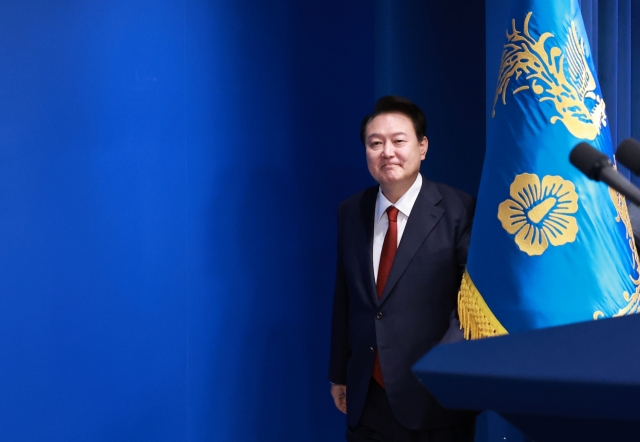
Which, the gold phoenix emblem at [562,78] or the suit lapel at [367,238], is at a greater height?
the gold phoenix emblem at [562,78]

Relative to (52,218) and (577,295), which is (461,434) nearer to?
(577,295)

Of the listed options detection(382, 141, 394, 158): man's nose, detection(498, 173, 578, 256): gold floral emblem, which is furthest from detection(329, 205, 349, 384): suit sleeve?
detection(498, 173, 578, 256): gold floral emblem

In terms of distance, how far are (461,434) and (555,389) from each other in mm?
1548

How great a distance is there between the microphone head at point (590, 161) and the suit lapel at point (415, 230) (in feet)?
4.02

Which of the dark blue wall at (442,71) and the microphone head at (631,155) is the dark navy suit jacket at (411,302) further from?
the microphone head at (631,155)

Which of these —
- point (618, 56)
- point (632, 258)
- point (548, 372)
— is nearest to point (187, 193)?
point (632, 258)

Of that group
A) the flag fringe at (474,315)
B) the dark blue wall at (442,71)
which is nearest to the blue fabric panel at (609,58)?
the dark blue wall at (442,71)

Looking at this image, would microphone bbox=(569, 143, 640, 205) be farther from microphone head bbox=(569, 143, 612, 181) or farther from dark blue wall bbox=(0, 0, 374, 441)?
dark blue wall bbox=(0, 0, 374, 441)

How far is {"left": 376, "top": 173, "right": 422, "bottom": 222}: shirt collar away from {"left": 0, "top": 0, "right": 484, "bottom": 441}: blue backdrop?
54cm

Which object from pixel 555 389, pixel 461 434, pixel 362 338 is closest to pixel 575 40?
pixel 362 338

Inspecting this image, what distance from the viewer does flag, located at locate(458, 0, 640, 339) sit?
154 cm

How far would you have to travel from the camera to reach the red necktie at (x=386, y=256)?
1959 mm

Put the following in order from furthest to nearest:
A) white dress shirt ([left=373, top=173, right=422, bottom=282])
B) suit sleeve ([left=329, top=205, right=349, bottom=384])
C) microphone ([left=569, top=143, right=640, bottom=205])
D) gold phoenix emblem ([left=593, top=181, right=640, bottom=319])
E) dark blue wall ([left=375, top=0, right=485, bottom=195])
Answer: dark blue wall ([left=375, top=0, right=485, bottom=195]) < suit sleeve ([left=329, top=205, right=349, bottom=384]) < white dress shirt ([left=373, top=173, right=422, bottom=282]) < gold phoenix emblem ([left=593, top=181, right=640, bottom=319]) < microphone ([left=569, top=143, right=640, bottom=205])

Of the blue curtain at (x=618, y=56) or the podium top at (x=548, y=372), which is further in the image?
the blue curtain at (x=618, y=56)
